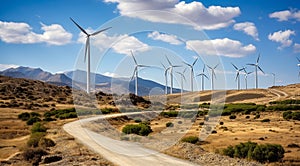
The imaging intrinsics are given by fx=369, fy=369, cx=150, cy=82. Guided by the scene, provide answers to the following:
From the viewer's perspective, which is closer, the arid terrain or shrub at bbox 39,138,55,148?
the arid terrain

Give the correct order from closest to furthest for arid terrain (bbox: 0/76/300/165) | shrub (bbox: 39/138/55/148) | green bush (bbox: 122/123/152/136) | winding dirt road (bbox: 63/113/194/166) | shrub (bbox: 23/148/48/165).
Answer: winding dirt road (bbox: 63/113/194/166), arid terrain (bbox: 0/76/300/165), shrub (bbox: 23/148/48/165), shrub (bbox: 39/138/55/148), green bush (bbox: 122/123/152/136)

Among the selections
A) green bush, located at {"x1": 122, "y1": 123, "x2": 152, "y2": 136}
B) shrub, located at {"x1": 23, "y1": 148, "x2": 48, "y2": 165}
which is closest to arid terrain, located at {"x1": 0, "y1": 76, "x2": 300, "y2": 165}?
shrub, located at {"x1": 23, "y1": 148, "x2": 48, "y2": 165}

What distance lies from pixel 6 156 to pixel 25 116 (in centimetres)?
4446

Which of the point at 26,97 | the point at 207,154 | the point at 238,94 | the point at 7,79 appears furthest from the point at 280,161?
the point at 238,94

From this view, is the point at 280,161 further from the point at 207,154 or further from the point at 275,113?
the point at 275,113

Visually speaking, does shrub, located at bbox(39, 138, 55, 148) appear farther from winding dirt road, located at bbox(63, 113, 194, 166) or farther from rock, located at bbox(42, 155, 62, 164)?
rock, located at bbox(42, 155, 62, 164)

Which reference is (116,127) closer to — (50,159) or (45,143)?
(45,143)

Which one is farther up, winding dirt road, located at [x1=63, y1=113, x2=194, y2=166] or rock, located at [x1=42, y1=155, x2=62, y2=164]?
winding dirt road, located at [x1=63, y1=113, x2=194, y2=166]

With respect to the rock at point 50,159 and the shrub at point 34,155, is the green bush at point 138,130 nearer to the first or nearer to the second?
the shrub at point 34,155

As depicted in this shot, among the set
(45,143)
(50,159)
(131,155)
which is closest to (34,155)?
(50,159)

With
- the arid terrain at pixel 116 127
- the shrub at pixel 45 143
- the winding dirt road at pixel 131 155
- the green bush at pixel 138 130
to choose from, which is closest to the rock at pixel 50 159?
the arid terrain at pixel 116 127

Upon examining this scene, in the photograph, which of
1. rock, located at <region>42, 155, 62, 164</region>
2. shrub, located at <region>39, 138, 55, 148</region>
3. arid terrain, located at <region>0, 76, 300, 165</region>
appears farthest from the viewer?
shrub, located at <region>39, 138, 55, 148</region>

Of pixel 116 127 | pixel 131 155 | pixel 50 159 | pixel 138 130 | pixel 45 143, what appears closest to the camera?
pixel 50 159

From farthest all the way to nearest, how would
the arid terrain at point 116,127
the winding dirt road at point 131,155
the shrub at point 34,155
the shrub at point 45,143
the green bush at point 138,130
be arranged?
the green bush at point 138,130 < the shrub at point 45,143 < the shrub at point 34,155 < the arid terrain at point 116,127 < the winding dirt road at point 131,155
